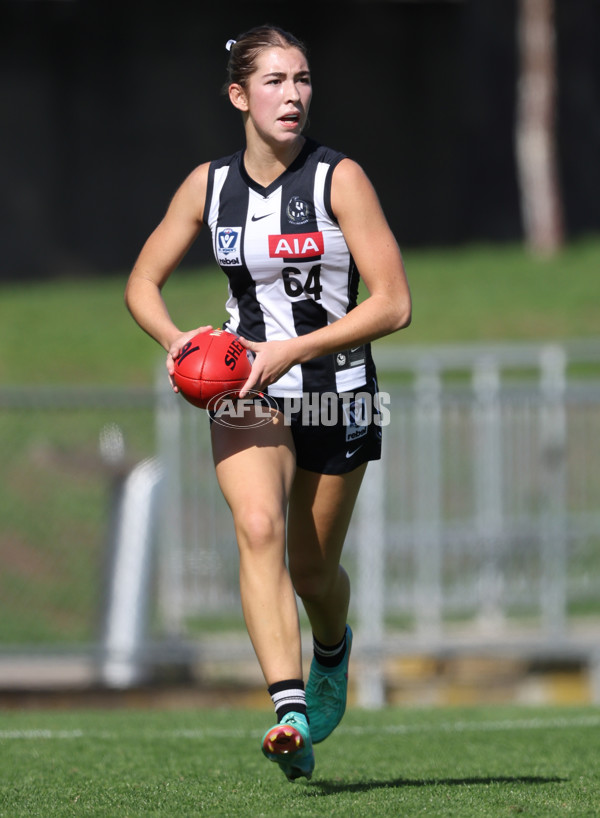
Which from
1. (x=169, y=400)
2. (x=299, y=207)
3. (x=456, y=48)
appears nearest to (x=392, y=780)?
(x=299, y=207)

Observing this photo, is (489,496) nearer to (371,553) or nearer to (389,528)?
(389,528)

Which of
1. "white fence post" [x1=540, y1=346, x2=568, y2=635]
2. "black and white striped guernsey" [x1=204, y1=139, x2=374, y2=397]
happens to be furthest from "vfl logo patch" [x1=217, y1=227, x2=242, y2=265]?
"white fence post" [x1=540, y1=346, x2=568, y2=635]

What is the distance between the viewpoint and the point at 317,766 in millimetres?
5551

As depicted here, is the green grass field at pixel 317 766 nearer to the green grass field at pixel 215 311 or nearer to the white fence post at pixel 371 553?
the white fence post at pixel 371 553

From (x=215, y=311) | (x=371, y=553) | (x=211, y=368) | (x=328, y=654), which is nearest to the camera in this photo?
(x=211, y=368)

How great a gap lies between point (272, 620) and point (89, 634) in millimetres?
5987

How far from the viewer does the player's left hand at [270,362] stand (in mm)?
4320

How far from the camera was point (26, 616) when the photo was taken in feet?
32.1

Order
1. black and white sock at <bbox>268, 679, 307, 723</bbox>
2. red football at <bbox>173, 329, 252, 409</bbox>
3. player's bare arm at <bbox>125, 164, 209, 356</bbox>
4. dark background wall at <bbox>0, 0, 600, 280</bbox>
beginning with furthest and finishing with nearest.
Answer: dark background wall at <bbox>0, 0, 600, 280</bbox>, player's bare arm at <bbox>125, 164, 209, 356</bbox>, red football at <bbox>173, 329, 252, 409</bbox>, black and white sock at <bbox>268, 679, 307, 723</bbox>

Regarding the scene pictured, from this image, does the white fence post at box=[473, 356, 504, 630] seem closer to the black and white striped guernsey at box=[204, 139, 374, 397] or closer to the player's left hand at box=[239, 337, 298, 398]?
the black and white striped guernsey at box=[204, 139, 374, 397]

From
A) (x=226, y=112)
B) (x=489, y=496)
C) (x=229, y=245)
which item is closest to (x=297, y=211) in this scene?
(x=229, y=245)

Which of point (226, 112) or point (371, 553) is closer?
point (371, 553)

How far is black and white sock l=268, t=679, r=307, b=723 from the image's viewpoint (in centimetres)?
423

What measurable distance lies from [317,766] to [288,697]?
1406mm
